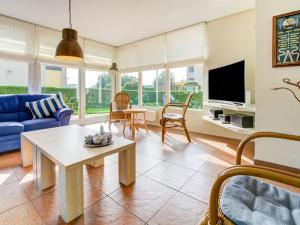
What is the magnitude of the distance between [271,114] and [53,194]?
8.41 ft

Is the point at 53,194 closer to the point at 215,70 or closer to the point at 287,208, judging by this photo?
the point at 287,208

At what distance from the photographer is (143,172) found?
1994 mm

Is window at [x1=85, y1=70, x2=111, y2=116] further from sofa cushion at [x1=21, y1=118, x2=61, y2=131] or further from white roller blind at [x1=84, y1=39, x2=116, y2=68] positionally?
sofa cushion at [x1=21, y1=118, x2=61, y2=131]

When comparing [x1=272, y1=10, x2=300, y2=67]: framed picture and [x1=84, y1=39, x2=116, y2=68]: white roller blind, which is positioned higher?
[x1=84, y1=39, x2=116, y2=68]: white roller blind

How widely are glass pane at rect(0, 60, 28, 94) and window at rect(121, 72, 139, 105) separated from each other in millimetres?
2673

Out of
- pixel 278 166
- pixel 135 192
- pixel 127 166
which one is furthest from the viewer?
pixel 278 166

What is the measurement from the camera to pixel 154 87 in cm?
473

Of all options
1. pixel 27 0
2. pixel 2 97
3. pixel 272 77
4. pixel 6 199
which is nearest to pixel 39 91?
pixel 2 97

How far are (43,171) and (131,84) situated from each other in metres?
4.05

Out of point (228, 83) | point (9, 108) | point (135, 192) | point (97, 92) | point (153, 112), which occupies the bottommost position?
point (135, 192)

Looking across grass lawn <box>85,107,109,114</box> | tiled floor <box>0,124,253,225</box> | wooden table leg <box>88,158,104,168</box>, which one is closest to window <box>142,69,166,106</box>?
grass lawn <box>85,107,109,114</box>

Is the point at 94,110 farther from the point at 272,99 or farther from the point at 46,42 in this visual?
the point at 272,99

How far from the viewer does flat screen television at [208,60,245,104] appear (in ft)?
8.28

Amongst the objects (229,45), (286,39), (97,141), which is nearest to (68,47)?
(97,141)
